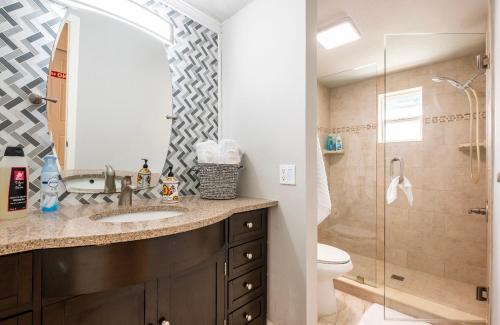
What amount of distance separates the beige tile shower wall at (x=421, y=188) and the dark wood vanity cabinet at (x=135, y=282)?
1823 millimetres

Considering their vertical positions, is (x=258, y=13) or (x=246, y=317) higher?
(x=258, y=13)

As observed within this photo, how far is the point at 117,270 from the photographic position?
0.76 metres

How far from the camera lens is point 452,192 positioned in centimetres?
221

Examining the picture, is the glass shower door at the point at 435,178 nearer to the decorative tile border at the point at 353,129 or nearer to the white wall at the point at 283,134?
the decorative tile border at the point at 353,129

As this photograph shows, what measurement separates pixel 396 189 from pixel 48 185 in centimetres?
270

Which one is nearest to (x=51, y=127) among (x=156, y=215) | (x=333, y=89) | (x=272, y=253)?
(x=156, y=215)

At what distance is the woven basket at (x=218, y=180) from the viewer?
4.82 ft

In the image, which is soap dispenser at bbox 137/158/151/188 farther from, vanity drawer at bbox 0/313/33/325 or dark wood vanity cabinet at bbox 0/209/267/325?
vanity drawer at bbox 0/313/33/325

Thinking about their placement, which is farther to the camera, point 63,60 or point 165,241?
point 63,60

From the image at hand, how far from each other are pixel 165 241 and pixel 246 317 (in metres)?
0.78

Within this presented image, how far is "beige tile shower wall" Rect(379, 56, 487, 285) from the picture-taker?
6.66ft

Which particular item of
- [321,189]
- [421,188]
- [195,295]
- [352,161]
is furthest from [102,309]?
[352,161]

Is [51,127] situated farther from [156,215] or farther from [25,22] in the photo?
[156,215]

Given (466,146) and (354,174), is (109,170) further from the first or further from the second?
(466,146)
